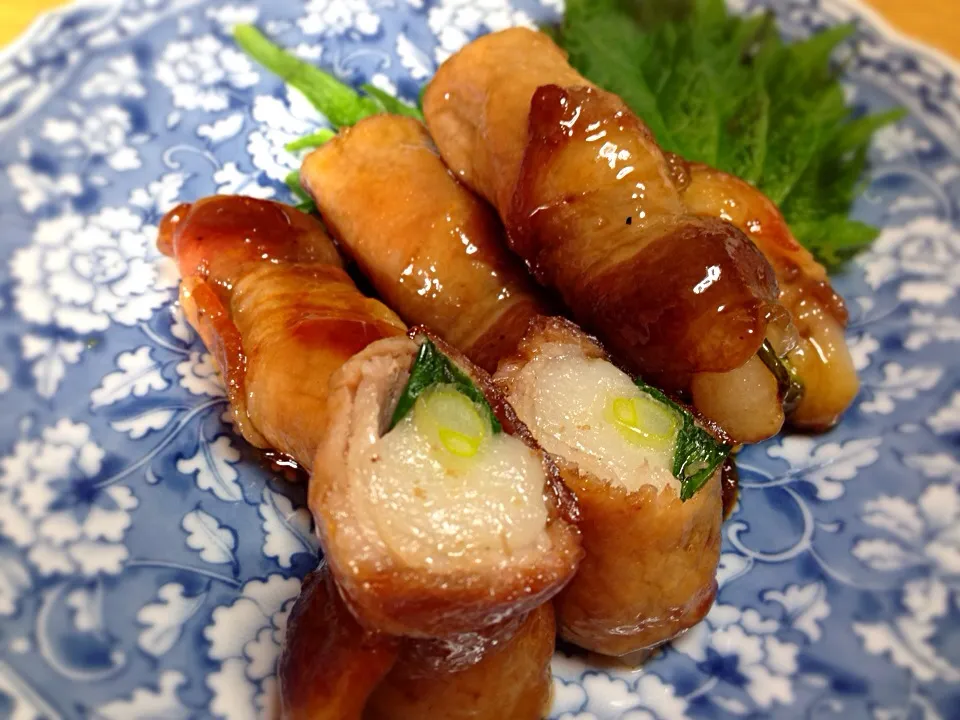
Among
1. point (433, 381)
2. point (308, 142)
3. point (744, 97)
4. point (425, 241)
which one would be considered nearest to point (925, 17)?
point (744, 97)

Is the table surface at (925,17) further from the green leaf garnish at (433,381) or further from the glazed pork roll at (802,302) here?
the green leaf garnish at (433,381)

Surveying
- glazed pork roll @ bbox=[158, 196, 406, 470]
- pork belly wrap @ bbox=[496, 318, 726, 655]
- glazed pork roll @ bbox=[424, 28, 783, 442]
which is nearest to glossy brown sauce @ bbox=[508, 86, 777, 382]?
glazed pork roll @ bbox=[424, 28, 783, 442]

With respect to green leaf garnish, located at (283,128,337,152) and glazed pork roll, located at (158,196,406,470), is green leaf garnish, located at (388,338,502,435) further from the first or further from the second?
green leaf garnish, located at (283,128,337,152)

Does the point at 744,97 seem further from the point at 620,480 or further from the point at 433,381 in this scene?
the point at 433,381

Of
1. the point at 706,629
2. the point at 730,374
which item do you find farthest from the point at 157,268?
the point at 706,629

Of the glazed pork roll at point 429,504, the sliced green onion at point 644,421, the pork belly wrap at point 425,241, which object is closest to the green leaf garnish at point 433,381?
the glazed pork roll at point 429,504
